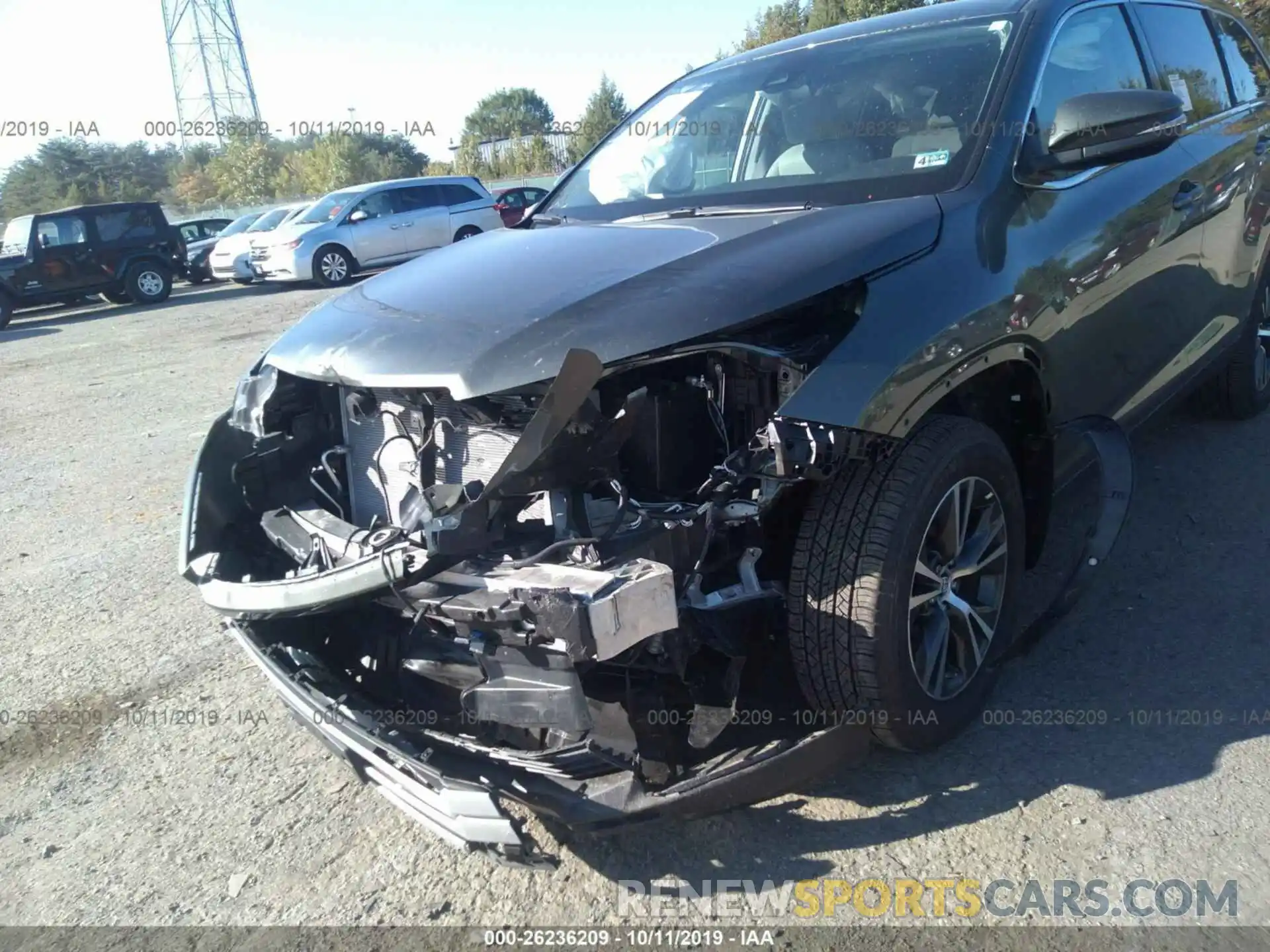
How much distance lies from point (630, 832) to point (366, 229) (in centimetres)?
1661

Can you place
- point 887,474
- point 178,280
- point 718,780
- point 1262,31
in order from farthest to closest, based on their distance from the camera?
point 178,280
point 1262,31
point 887,474
point 718,780

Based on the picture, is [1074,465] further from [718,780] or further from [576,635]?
[576,635]

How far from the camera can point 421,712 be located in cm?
254

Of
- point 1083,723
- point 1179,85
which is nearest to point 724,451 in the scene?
point 1083,723

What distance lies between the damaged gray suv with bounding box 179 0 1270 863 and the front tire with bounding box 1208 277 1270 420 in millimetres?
1577

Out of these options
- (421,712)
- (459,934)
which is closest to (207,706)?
(421,712)

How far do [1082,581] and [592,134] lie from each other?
30456mm

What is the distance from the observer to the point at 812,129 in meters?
3.32

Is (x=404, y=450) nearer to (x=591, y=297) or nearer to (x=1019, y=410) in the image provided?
(x=591, y=297)

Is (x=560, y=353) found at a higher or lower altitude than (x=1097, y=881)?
higher

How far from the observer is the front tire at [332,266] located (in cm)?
1709

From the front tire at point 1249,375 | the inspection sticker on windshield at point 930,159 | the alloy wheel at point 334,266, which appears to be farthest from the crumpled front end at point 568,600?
the alloy wheel at point 334,266

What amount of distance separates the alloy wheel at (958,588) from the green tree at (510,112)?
6341 centimetres

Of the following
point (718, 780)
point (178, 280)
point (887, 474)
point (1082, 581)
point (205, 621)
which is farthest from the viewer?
point (178, 280)
